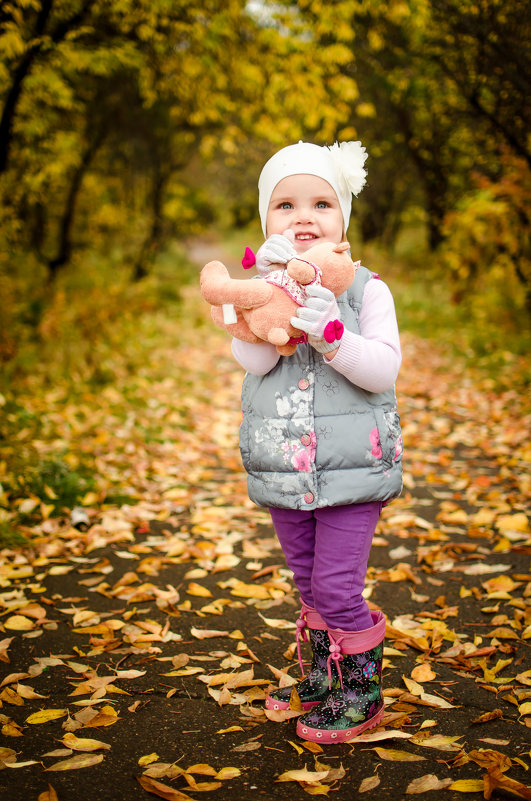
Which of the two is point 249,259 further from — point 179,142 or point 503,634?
point 179,142

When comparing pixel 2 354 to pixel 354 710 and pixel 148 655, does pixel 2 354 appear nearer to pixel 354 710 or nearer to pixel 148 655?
pixel 148 655

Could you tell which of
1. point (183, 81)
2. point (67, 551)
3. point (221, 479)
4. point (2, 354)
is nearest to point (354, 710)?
point (67, 551)

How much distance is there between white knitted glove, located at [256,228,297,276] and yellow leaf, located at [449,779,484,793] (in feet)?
5.03

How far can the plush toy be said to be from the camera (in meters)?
1.95

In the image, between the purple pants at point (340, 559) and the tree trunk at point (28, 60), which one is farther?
the tree trunk at point (28, 60)

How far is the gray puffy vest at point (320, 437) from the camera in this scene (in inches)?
80.4

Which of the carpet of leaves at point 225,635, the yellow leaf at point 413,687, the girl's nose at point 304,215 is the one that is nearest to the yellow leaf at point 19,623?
the carpet of leaves at point 225,635

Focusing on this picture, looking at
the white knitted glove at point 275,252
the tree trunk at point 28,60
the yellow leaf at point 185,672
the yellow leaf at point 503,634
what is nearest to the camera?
the white knitted glove at point 275,252

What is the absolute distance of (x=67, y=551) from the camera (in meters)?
3.58

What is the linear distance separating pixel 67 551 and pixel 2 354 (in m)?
3.37

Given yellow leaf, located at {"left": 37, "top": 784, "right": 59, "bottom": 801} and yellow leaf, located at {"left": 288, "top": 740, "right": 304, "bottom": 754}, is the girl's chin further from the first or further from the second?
yellow leaf, located at {"left": 37, "top": 784, "right": 59, "bottom": 801}

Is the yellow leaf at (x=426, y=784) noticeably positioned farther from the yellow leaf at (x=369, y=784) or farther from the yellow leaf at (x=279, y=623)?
the yellow leaf at (x=279, y=623)

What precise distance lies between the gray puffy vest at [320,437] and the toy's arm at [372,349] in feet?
0.16

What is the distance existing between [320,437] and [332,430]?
42mm
